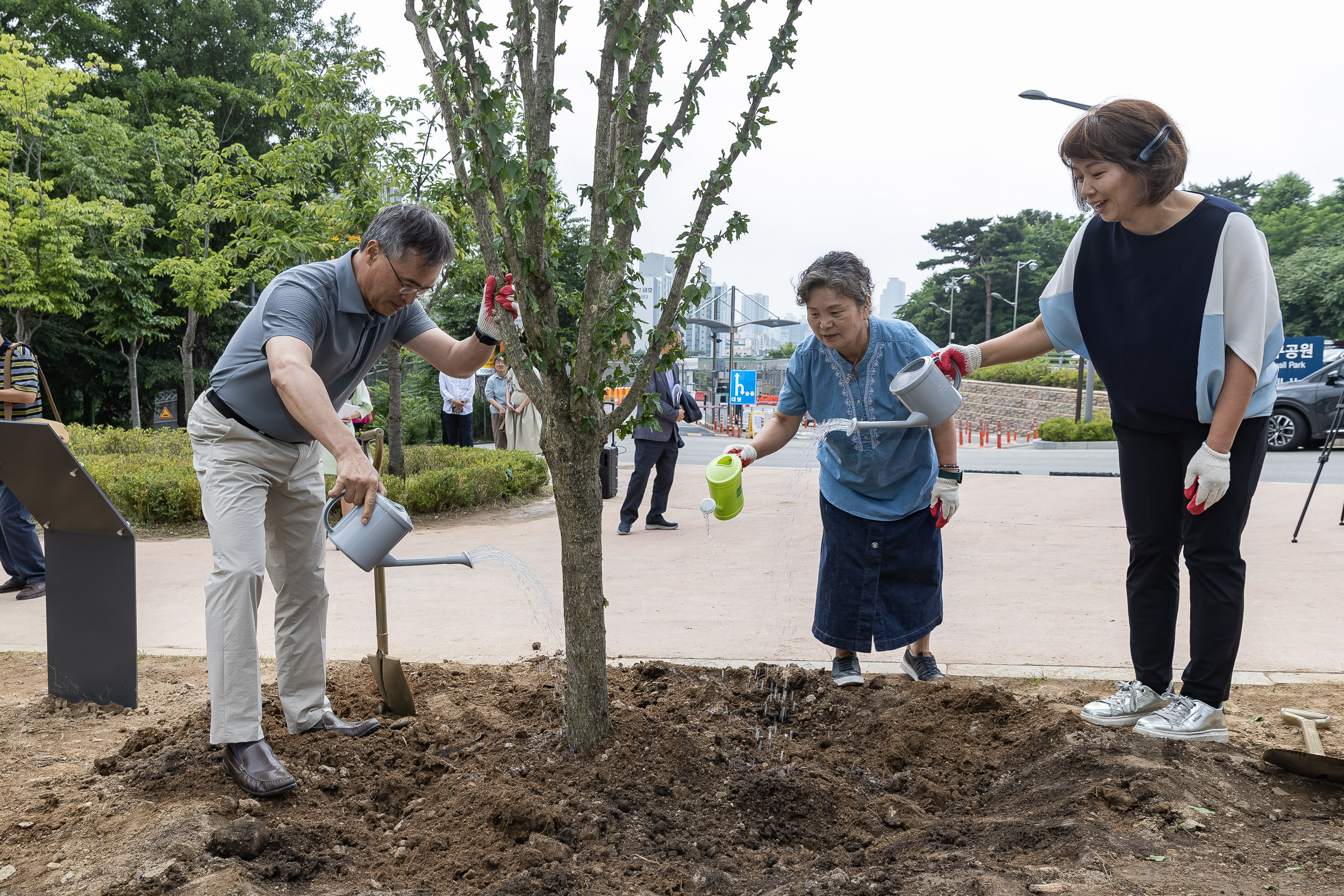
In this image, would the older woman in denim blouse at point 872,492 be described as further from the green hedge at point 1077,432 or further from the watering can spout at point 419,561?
the green hedge at point 1077,432

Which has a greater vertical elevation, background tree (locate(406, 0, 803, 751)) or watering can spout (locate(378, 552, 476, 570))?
background tree (locate(406, 0, 803, 751))

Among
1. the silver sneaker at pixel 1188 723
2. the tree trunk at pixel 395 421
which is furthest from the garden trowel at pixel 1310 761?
the tree trunk at pixel 395 421

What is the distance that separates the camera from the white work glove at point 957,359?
10.3 feet

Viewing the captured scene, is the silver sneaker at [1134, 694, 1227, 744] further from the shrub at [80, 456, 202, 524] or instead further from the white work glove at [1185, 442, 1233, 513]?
the shrub at [80, 456, 202, 524]

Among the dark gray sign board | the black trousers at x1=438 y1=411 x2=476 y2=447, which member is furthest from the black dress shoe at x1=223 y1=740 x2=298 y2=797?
the black trousers at x1=438 y1=411 x2=476 y2=447

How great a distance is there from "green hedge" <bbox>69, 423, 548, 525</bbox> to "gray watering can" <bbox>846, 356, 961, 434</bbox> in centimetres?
512

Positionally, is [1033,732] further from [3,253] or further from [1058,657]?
[3,253]

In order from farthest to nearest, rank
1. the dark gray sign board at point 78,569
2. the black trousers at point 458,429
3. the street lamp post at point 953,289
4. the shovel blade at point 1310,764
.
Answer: the street lamp post at point 953,289 → the black trousers at point 458,429 → the dark gray sign board at point 78,569 → the shovel blade at point 1310,764

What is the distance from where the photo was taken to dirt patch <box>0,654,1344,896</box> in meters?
2.02

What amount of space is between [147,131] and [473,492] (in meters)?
15.0

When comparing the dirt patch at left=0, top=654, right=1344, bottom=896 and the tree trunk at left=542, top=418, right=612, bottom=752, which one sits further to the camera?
the tree trunk at left=542, top=418, right=612, bottom=752

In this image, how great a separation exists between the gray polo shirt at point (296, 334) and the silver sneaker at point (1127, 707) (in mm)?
2465

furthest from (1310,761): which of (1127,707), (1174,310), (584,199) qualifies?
(584,199)

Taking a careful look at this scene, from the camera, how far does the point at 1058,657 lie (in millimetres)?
3770
